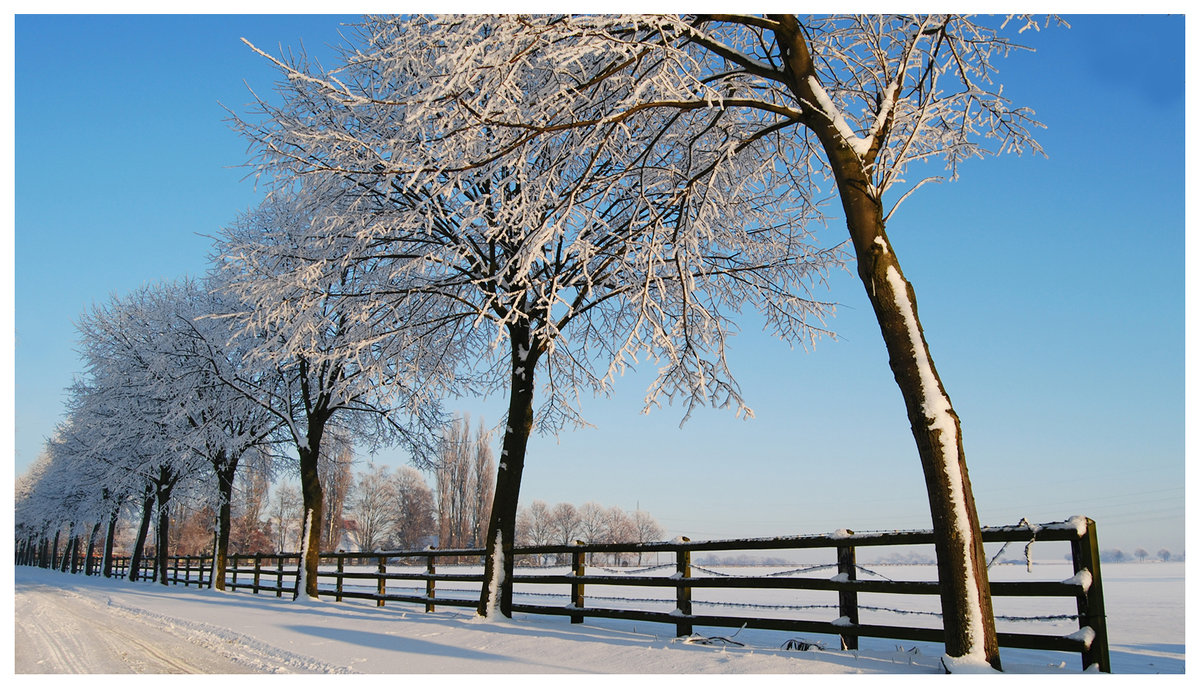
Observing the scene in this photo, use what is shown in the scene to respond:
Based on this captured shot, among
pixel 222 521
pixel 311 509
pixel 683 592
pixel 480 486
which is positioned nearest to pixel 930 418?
pixel 683 592

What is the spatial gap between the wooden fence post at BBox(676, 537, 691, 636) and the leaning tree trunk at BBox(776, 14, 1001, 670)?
300 cm

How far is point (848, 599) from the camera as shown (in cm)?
633

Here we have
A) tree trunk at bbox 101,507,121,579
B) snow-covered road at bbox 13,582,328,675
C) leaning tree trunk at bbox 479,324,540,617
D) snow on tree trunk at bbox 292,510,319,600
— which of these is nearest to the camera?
snow-covered road at bbox 13,582,328,675

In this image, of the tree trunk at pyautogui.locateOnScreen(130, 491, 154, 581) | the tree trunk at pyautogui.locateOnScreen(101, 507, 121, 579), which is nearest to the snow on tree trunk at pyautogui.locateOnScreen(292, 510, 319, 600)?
the tree trunk at pyautogui.locateOnScreen(130, 491, 154, 581)

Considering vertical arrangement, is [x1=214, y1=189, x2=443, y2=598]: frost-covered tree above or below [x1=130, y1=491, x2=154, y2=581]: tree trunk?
above

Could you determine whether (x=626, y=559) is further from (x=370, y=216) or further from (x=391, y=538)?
(x=370, y=216)

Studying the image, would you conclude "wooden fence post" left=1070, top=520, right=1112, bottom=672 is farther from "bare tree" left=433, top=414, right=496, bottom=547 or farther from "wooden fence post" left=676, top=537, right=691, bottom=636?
"bare tree" left=433, top=414, right=496, bottom=547

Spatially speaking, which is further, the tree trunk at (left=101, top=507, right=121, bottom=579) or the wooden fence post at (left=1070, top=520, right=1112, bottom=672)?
the tree trunk at (left=101, top=507, right=121, bottom=579)

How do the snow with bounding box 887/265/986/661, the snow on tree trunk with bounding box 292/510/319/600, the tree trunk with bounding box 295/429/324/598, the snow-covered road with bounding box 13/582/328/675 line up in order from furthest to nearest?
the tree trunk with bounding box 295/429/324/598 < the snow on tree trunk with bounding box 292/510/319/600 < the snow-covered road with bounding box 13/582/328/675 < the snow with bounding box 887/265/986/661

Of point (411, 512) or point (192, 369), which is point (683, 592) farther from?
point (411, 512)

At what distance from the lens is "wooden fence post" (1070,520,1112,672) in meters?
5.11

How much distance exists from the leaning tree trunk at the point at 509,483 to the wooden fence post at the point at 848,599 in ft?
14.2

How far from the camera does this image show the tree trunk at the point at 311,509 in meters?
15.7

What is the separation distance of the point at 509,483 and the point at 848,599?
4722 millimetres
